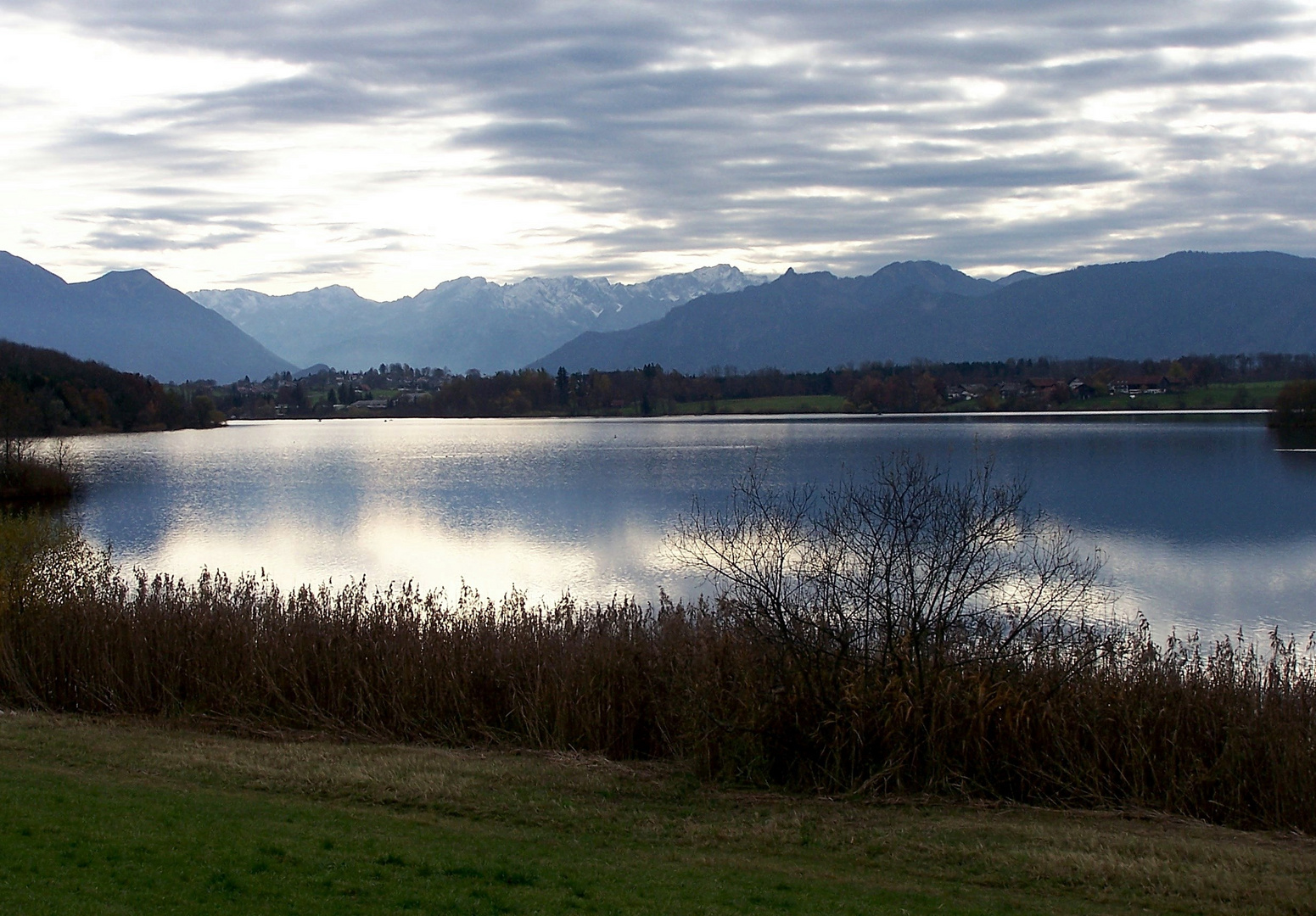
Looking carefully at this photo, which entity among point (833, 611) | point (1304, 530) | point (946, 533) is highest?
point (946, 533)

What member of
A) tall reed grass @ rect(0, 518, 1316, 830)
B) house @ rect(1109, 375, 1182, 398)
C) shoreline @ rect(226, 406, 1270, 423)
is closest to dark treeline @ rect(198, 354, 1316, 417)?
house @ rect(1109, 375, 1182, 398)

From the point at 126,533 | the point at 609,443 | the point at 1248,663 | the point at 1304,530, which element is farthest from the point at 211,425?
the point at 1248,663

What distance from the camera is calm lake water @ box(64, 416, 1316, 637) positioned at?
2672cm

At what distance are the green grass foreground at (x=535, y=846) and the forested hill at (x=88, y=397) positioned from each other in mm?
86437

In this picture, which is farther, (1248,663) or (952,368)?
(952,368)

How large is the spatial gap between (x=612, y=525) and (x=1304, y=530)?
23079mm

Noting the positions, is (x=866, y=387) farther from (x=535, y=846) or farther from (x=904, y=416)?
(x=535, y=846)

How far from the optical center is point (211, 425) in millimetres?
152375

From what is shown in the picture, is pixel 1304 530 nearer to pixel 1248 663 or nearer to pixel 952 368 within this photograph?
pixel 1248 663

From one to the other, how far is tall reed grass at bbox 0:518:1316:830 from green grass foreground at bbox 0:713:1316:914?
764 mm

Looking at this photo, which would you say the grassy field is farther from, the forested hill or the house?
the forested hill

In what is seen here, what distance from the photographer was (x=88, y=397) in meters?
117

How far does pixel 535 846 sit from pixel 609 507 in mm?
31931

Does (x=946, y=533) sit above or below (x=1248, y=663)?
above
